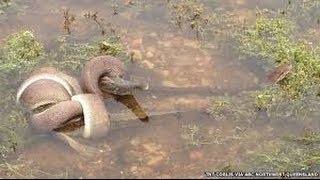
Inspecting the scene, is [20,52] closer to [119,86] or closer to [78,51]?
[78,51]

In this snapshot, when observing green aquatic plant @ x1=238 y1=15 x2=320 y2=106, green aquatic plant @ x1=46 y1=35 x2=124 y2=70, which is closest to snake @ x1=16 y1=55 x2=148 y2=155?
green aquatic plant @ x1=46 y1=35 x2=124 y2=70

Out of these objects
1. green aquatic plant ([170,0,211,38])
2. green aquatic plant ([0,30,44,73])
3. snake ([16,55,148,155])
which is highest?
green aquatic plant ([170,0,211,38])

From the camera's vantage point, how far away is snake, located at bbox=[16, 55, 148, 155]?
23.4 feet

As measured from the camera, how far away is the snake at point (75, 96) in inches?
281

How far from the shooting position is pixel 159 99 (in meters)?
7.80

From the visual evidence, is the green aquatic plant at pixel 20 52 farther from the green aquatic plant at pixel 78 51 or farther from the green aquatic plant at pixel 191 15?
the green aquatic plant at pixel 191 15

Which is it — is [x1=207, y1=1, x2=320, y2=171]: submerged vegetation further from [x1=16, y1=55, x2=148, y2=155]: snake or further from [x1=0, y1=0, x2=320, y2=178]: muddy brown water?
[x1=16, y1=55, x2=148, y2=155]: snake

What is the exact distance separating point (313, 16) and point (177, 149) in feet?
11.7

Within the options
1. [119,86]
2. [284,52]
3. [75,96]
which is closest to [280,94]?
[284,52]

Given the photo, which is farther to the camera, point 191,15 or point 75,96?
point 191,15

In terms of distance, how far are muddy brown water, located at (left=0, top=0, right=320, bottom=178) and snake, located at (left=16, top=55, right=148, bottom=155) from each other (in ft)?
0.45

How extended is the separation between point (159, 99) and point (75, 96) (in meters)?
1.19

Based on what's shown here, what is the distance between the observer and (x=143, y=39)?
8.73 metres

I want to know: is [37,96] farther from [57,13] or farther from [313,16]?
[313,16]
